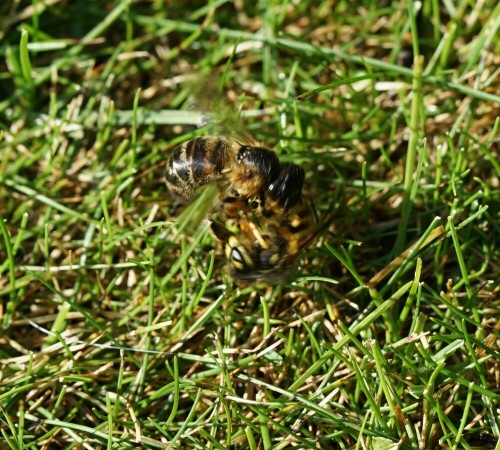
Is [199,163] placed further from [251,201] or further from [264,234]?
[264,234]

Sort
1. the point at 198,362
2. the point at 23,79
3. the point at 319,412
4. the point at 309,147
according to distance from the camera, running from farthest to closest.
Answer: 1. the point at 23,79
2. the point at 309,147
3. the point at 198,362
4. the point at 319,412

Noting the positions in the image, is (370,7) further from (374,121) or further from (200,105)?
(200,105)

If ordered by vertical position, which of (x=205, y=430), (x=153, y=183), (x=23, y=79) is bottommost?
(x=205, y=430)

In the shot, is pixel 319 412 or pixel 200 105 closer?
pixel 319 412

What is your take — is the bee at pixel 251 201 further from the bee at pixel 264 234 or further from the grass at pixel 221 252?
the grass at pixel 221 252

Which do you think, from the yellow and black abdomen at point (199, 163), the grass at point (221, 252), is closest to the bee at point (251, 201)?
the yellow and black abdomen at point (199, 163)

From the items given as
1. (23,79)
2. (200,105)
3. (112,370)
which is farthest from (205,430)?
(23,79)

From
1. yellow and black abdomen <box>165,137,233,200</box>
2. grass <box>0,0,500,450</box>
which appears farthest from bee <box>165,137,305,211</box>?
grass <box>0,0,500,450</box>
